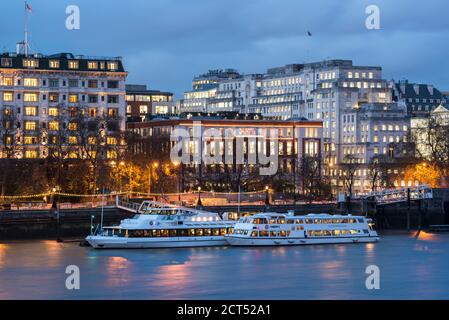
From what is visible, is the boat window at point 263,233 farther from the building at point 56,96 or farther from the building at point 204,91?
the building at point 204,91

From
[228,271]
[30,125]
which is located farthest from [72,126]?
[228,271]

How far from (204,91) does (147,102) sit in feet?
67.5

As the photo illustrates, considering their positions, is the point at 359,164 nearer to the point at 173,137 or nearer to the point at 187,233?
the point at 173,137

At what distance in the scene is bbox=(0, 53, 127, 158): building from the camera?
106 m

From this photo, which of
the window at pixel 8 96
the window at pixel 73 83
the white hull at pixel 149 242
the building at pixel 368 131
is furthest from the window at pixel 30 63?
the building at pixel 368 131

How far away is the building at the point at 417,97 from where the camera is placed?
157000mm

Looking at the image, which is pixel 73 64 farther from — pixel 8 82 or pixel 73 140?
pixel 73 140

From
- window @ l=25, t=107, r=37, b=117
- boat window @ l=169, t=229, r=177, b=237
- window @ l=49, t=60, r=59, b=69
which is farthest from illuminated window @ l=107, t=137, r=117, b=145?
boat window @ l=169, t=229, r=177, b=237

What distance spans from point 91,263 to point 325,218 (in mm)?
18096

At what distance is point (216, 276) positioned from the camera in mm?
56656

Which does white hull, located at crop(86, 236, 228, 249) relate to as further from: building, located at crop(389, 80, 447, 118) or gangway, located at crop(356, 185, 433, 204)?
building, located at crop(389, 80, 447, 118)

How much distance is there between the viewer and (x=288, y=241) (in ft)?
240

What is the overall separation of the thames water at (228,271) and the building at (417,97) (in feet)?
278
